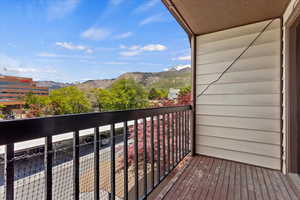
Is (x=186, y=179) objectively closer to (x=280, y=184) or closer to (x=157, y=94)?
(x=280, y=184)

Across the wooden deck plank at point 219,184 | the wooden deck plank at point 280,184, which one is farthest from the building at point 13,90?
the wooden deck plank at point 280,184

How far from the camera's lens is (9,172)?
0.64 m

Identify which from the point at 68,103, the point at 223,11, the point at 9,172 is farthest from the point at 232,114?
the point at 68,103

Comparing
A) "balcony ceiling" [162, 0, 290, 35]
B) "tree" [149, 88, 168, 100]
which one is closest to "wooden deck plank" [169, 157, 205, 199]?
"balcony ceiling" [162, 0, 290, 35]

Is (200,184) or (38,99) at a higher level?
(38,99)

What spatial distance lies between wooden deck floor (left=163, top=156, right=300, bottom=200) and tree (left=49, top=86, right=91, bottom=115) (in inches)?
68.7

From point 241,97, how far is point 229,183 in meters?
1.26

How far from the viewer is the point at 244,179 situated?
6.60 ft

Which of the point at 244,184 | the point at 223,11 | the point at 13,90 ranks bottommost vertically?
the point at 244,184

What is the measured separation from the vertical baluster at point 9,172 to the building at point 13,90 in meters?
1.22

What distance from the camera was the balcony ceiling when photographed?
195 cm

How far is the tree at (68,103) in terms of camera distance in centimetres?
270

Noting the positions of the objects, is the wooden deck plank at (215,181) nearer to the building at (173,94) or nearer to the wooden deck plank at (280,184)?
the wooden deck plank at (280,184)

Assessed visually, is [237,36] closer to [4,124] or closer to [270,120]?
[270,120]
